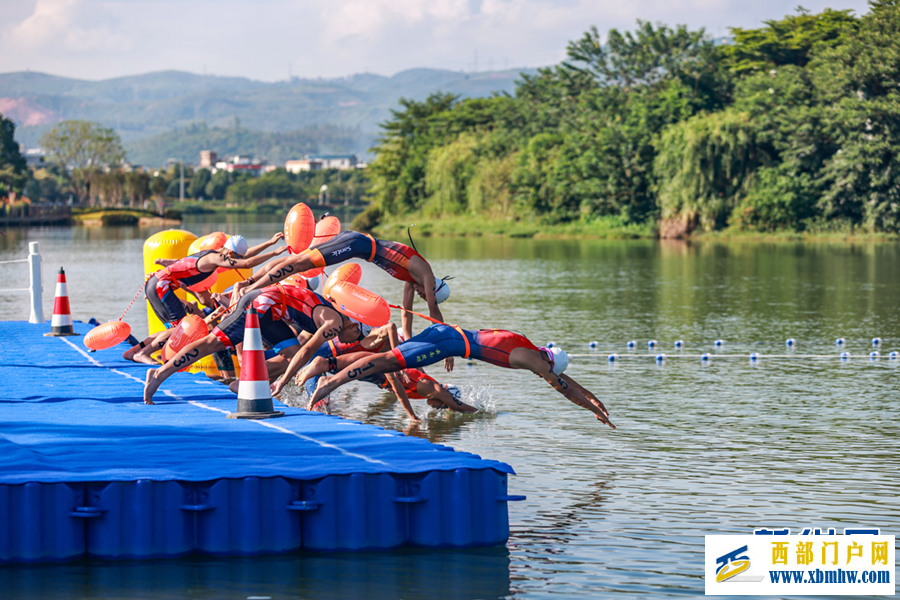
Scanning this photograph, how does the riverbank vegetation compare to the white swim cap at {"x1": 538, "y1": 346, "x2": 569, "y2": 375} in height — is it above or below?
above

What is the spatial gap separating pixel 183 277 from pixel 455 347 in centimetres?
462

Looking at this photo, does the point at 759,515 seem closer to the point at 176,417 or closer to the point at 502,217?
the point at 176,417

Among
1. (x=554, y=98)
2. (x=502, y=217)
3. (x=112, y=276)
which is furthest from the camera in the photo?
(x=554, y=98)

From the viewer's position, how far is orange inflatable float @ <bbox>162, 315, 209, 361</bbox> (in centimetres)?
1139

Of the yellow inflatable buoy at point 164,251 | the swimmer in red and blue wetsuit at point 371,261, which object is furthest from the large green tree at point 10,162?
the swimmer in red and blue wetsuit at point 371,261

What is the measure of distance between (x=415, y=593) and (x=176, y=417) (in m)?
3.62

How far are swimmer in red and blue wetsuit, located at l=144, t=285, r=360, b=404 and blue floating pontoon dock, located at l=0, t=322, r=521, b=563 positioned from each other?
2.48 meters

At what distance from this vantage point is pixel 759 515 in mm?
8016

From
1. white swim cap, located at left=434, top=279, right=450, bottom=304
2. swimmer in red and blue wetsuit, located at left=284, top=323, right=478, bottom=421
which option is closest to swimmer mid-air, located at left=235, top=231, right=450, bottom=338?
white swim cap, located at left=434, top=279, right=450, bottom=304

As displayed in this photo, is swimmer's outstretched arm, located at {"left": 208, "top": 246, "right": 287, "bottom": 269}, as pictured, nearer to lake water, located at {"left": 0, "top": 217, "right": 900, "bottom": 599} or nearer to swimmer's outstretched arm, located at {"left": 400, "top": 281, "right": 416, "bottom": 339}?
swimmer's outstretched arm, located at {"left": 400, "top": 281, "right": 416, "bottom": 339}

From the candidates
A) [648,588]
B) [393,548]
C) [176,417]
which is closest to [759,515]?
[648,588]

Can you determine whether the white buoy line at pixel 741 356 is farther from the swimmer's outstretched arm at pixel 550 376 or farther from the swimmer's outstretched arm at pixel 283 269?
the swimmer's outstretched arm at pixel 283 269

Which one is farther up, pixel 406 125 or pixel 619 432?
pixel 406 125

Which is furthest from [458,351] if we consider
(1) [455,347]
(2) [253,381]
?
(2) [253,381]
